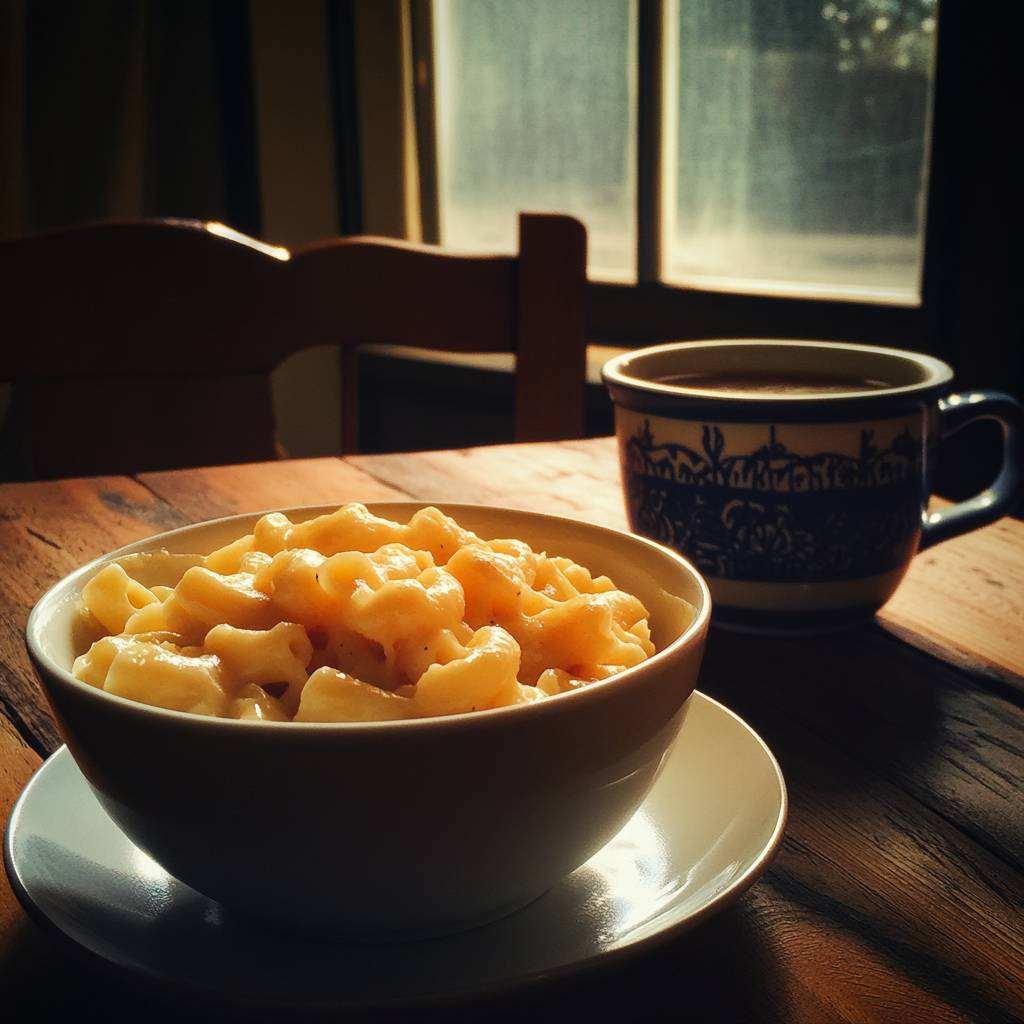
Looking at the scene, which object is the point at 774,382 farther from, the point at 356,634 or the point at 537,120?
the point at 537,120

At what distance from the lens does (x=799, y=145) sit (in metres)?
1.64

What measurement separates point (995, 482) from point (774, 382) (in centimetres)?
14

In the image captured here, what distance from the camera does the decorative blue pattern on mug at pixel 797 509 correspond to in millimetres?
544

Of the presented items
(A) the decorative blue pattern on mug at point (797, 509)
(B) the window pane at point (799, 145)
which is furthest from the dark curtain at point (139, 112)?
(A) the decorative blue pattern on mug at point (797, 509)

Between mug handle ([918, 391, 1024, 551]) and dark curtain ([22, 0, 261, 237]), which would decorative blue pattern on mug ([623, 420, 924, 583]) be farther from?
dark curtain ([22, 0, 261, 237])

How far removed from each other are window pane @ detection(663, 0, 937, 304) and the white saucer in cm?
131

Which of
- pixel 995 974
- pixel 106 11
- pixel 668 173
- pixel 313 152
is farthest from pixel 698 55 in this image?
pixel 995 974

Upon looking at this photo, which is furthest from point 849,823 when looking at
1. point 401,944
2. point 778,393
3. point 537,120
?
point 537,120

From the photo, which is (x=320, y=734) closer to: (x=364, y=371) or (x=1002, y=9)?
(x=1002, y=9)

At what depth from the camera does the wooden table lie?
0.97ft

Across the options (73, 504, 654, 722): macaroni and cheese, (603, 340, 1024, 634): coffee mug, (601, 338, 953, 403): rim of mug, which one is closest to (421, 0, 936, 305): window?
(601, 338, 953, 403): rim of mug

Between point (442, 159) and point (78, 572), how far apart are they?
6.61 ft

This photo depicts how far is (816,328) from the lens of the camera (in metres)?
1.62

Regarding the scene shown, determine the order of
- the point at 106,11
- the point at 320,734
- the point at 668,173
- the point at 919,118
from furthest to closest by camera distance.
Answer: the point at 106,11 < the point at 668,173 < the point at 919,118 < the point at 320,734
